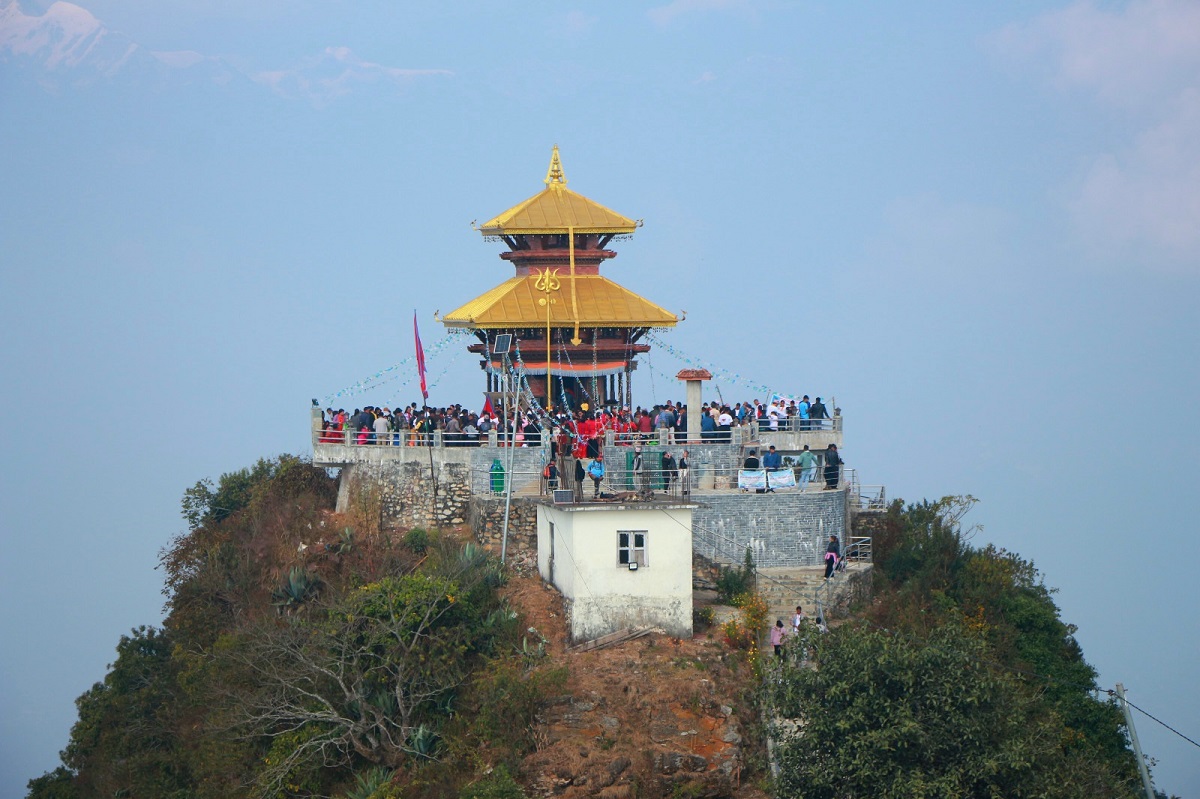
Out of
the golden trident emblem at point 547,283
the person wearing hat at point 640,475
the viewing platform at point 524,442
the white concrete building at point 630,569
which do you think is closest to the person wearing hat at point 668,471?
the person wearing hat at point 640,475

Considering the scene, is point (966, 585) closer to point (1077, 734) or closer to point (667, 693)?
point (1077, 734)

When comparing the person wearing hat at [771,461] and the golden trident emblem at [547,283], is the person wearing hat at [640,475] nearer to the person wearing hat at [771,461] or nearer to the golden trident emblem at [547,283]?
the person wearing hat at [771,461]

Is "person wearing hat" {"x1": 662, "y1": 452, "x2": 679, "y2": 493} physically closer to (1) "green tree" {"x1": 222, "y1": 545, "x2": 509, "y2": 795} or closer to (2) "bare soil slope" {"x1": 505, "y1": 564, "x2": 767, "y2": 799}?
(2) "bare soil slope" {"x1": 505, "y1": 564, "x2": 767, "y2": 799}

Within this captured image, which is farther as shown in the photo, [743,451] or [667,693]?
[743,451]

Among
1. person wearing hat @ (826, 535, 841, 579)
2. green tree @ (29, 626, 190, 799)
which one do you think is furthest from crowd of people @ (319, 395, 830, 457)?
green tree @ (29, 626, 190, 799)

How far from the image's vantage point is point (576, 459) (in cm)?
3972

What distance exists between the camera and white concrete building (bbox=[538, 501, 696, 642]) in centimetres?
3766

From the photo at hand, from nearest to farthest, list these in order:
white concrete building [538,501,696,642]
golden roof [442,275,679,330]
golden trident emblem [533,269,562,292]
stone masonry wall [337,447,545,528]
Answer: white concrete building [538,501,696,642], stone masonry wall [337,447,545,528], golden roof [442,275,679,330], golden trident emblem [533,269,562,292]

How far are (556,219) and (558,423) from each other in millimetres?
8017

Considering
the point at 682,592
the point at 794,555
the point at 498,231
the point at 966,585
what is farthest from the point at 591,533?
→ the point at 498,231

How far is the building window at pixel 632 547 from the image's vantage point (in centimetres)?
3769

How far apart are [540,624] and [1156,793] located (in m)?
15.7

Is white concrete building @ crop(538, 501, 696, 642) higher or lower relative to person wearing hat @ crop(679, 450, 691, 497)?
lower

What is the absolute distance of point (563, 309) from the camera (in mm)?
49062
